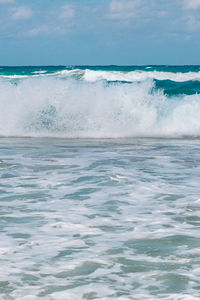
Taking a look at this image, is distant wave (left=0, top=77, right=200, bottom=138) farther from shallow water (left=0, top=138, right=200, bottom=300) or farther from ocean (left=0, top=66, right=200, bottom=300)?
shallow water (left=0, top=138, right=200, bottom=300)

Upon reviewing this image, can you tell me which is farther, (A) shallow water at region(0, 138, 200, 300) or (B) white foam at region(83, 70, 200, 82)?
(B) white foam at region(83, 70, 200, 82)

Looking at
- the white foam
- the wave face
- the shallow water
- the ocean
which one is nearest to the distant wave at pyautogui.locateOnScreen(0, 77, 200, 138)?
the wave face

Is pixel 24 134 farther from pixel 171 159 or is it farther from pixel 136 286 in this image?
pixel 136 286

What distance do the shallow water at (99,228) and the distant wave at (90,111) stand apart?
4118mm

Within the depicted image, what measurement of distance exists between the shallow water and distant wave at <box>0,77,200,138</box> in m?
4.12

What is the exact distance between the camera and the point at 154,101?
1223 centimetres

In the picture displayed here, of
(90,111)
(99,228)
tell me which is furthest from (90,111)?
(99,228)

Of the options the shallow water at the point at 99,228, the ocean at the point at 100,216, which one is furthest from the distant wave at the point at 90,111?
the shallow water at the point at 99,228

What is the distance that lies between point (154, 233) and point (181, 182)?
1813 mm

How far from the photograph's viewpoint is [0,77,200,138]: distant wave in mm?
11016

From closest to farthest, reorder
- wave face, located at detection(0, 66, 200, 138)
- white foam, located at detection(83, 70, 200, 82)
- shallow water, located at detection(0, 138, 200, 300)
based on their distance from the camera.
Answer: shallow water, located at detection(0, 138, 200, 300)
wave face, located at detection(0, 66, 200, 138)
white foam, located at detection(83, 70, 200, 82)

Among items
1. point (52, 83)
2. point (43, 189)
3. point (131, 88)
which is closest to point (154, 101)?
point (131, 88)

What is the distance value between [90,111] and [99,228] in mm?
7889

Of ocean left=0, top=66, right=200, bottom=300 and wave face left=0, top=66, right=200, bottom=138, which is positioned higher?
wave face left=0, top=66, right=200, bottom=138
